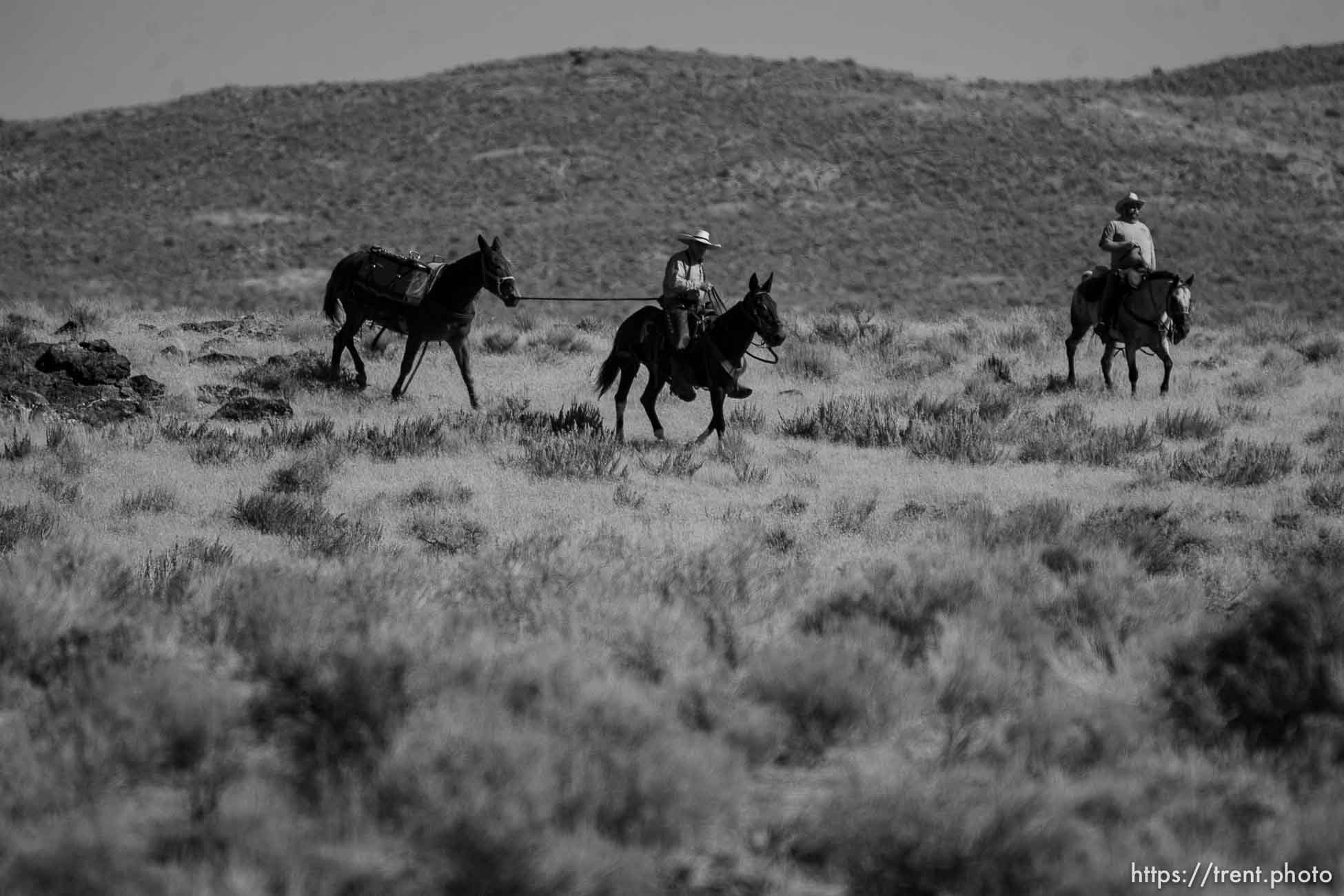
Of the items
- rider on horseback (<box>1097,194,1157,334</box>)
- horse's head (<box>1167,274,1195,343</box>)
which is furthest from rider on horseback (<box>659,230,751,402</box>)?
horse's head (<box>1167,274,1195,343</box>)

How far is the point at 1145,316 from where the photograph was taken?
15375 millimetres

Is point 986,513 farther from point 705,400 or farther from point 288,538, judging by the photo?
point 705,400

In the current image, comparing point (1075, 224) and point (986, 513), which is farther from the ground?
point (1075, 224)

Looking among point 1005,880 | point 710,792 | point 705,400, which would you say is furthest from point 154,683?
point 705,400

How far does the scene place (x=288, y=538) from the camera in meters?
8.49

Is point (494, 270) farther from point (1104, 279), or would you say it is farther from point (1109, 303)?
point (1104, 279)

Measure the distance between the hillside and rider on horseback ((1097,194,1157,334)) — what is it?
54.4 ft

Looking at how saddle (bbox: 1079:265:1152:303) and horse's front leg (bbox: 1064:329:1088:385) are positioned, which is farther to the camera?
horse's front leg (bbox: 1064:329:1088:385)

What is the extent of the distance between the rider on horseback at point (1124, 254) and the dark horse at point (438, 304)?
7.50 m

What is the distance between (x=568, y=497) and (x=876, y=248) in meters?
38.6

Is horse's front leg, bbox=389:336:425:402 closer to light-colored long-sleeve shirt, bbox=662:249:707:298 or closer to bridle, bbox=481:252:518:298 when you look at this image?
bridle, bbox=481:252:518:298

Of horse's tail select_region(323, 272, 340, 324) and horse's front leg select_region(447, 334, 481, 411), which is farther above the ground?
horse's tail select_region(323, 272, 340, 324)

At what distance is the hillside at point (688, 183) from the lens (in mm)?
42688

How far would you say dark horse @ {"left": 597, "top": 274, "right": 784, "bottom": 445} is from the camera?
37.6 ft
